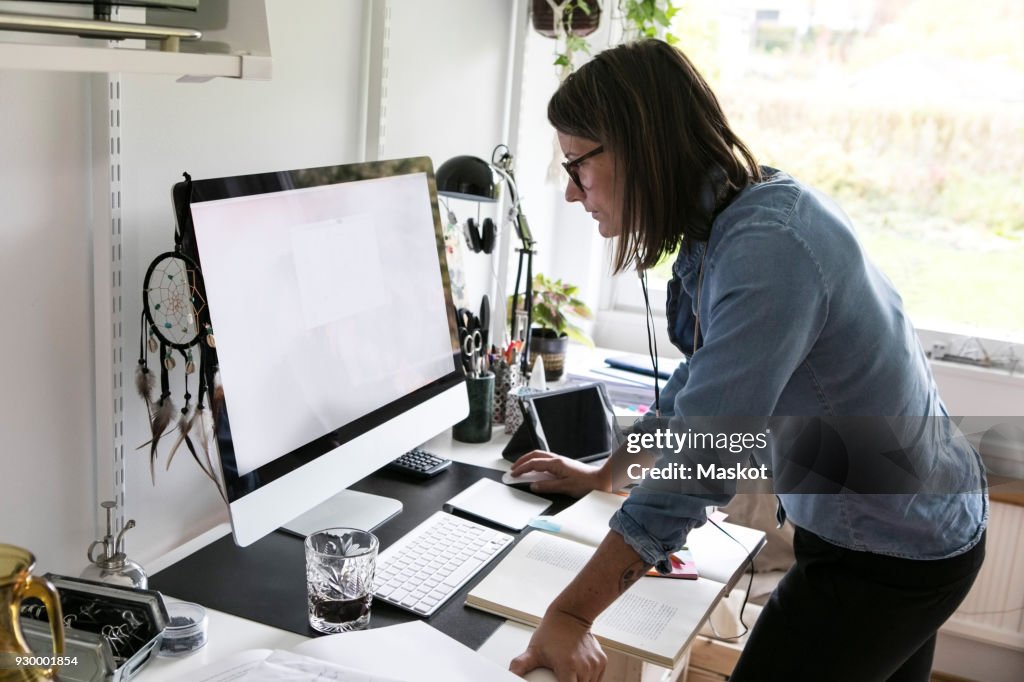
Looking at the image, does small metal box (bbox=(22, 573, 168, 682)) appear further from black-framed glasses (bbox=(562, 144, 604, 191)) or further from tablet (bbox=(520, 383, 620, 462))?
tablet (bbox=(520, 383, 620, 462))

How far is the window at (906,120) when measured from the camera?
2631 mm

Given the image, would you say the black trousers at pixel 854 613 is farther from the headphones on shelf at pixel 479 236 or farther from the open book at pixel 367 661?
the headphones on shelf at pixel 479 236

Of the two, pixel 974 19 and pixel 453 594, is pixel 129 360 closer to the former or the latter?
pixel 453 594

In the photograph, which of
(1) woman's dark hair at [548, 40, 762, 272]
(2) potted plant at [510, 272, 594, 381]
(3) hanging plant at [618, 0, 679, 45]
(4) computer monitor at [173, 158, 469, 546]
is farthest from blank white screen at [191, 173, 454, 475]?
(3) hanging plant at [618, 0, 679, 45]

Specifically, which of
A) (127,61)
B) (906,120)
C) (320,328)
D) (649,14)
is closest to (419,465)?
(320,328)

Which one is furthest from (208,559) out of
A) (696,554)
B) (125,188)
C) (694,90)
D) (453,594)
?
(694,90)

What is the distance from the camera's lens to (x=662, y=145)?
3.75ft

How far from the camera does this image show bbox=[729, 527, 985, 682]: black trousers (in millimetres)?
1204

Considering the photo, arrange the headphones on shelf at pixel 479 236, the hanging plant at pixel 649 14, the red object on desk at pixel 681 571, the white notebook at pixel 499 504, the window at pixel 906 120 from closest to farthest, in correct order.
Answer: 1. the red object on desk at pixel 681 571
2. the white notebook at pixel 499 504
3. the headphones on shelf at pixel 479 236
4. the hanging plant at pixel 649 14
5. the window at pixel 906 120

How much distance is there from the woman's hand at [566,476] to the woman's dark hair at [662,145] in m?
0.51

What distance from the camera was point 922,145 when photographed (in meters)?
2.72

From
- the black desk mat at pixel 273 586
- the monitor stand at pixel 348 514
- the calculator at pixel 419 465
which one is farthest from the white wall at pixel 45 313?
the calculator at pixel 419 465

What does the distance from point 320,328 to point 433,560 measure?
34 centimetres

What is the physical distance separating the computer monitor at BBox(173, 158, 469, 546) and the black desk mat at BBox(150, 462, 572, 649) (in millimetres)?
49
